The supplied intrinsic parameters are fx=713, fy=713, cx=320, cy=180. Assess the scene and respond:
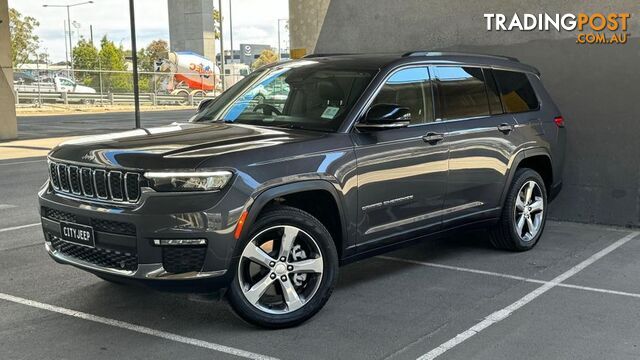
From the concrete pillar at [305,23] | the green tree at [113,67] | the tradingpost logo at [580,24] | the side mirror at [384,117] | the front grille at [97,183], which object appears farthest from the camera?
the green tree at [113,67]

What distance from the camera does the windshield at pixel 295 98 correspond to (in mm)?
5359

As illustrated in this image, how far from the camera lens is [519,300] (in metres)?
5.38

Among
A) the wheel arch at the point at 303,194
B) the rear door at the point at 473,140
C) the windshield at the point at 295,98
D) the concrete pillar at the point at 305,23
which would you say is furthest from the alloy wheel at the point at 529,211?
the concrete pillar at the point at 305,23

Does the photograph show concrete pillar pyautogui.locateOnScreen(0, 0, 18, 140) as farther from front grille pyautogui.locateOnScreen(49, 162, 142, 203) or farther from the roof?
front grille pyautogui.locateOnScreen(49, 162, 142, 203)

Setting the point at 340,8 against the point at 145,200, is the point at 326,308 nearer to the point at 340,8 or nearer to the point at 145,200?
the point at 145,200

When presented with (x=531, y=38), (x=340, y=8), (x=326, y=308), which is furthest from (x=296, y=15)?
(x=326, y=308)

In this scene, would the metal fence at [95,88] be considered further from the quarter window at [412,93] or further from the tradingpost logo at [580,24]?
the quarter window at [412,93]

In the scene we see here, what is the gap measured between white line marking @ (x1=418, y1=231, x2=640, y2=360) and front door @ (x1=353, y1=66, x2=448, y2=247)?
0.92m

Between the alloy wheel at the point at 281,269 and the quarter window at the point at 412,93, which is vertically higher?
the quarter window at the point at 412,93

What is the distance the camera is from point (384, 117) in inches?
201

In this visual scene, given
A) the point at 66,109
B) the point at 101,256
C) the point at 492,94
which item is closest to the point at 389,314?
the point at 101,256

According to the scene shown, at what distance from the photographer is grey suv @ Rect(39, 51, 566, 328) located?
4293mm

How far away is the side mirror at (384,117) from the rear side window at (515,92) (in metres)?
1.92

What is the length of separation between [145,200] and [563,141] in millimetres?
4812
